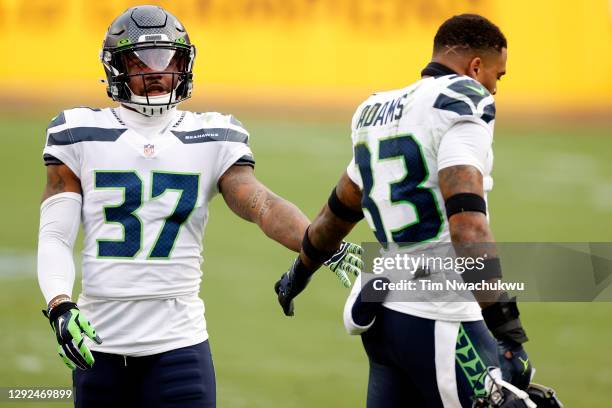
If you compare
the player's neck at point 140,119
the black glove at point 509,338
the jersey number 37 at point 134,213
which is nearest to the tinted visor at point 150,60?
the player's neck at point 140,119

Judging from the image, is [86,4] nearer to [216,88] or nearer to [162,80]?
[216,88]

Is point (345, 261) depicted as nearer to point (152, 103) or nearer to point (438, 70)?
point (438, 70)

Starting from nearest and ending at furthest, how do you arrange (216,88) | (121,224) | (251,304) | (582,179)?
(121,224), (251,304), (582,179), (216,88)

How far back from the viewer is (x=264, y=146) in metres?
13.4

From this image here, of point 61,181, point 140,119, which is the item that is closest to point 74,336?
point 61,181

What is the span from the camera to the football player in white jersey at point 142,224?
3.87m

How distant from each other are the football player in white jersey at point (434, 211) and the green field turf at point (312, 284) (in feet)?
8.86

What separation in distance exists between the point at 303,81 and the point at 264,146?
88 centimetres

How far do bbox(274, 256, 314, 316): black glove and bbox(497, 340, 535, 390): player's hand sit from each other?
0.98m

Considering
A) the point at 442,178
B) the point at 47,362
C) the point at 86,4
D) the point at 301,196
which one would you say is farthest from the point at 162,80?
the point at 86,4

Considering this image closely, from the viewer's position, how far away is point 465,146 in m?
3.45

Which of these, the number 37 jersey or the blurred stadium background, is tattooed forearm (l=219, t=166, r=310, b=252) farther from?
the blurred stadium background

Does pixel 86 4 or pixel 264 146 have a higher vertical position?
pixel 86 4

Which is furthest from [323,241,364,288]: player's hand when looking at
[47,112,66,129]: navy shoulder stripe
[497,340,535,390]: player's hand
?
[47,112,66,129]: navy shoulder stripe
